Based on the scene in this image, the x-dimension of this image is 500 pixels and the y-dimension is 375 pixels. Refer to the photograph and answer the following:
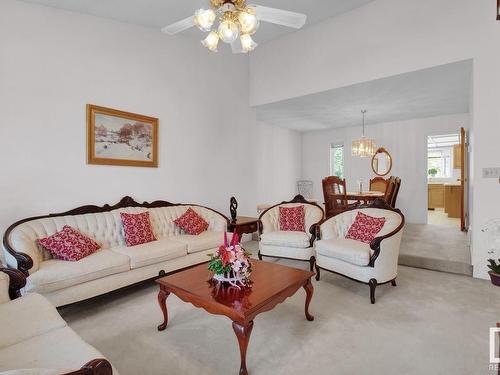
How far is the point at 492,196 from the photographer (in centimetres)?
322

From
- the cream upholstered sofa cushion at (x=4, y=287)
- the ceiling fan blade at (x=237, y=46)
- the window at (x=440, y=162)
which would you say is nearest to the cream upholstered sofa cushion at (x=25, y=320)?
the cream upholstered sofa cushion at (x=4, y=287)

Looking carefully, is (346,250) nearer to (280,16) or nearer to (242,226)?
(242,226)

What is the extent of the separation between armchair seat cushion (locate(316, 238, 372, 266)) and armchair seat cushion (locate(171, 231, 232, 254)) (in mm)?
1320

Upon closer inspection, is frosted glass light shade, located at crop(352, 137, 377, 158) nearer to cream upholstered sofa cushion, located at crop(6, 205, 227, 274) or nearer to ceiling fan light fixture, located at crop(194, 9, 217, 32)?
cream upholstered sofa cushion, located at crop(6, 205, 227, 274)

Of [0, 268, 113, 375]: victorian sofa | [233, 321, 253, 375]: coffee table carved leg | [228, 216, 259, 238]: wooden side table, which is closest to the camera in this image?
[0, 268, 113, 375]: victorian sofa

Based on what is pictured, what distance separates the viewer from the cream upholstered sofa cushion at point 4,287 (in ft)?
5.80

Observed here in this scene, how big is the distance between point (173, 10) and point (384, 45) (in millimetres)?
2819

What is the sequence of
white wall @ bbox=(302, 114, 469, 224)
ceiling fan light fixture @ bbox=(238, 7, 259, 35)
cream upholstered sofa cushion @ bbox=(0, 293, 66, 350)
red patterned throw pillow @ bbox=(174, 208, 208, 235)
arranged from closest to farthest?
cream upholstered sofa cushion @ bbox=(0, 293, 66, 350) → ceiling fan light fixture @ bbox=(238, 7, 259, 35) → red patterned throw pillow @ bbox=(174, 208, 208, 235) → white wall @ bbox=(302, 114, 469, 224)

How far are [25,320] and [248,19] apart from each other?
237 cm

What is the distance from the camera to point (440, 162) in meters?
10.3

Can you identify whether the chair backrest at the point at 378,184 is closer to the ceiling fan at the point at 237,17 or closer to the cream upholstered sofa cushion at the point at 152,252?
the cream upholstered sofa cushion at the point at 152,252

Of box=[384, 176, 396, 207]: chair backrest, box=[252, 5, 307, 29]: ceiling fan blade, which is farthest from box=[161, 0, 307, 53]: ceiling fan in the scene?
box=[384, 176, 396, 207]: chair backrest

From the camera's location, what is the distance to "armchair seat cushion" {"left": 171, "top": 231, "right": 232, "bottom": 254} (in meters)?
3.46

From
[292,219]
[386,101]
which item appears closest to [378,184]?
[386,101]
